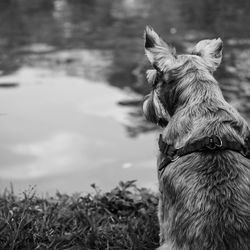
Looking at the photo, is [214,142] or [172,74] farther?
[172,74]

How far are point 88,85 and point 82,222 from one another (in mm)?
6030

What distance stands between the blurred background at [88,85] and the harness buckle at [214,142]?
3684mm

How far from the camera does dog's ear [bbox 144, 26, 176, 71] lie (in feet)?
14.0

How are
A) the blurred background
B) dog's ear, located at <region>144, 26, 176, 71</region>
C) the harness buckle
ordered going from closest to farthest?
the harness buckle
dog's ear, located at <region>144, 26, 176, 71</region>
the blurred background

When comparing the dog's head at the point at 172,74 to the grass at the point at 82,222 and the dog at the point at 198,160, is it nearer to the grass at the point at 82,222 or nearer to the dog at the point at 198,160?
the dog at the point at 198,160

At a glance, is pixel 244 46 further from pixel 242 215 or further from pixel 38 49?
pixel 242 215

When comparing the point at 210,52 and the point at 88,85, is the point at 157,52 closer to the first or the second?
the point at 210,52

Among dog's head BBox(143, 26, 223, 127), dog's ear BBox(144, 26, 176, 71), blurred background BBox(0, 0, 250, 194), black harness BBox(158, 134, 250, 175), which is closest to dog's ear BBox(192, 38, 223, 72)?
dog's head BBox(143, 26, 223, 127)

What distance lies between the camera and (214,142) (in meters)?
3.68

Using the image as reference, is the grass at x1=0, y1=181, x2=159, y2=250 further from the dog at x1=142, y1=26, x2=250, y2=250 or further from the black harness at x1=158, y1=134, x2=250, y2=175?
the black harness at x1=158, y1=134, x2=250, y2=175

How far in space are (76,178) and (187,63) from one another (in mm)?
3791

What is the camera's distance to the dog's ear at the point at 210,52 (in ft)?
14.2

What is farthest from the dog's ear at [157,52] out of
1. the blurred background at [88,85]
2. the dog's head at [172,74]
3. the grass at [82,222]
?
the blurred background at [88,85]

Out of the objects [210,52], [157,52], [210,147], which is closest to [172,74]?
[157,52]
